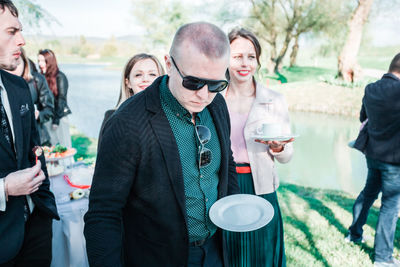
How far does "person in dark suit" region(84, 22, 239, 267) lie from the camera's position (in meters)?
1.11

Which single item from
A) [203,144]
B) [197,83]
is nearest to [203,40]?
[197,83]

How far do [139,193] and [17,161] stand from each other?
95cm


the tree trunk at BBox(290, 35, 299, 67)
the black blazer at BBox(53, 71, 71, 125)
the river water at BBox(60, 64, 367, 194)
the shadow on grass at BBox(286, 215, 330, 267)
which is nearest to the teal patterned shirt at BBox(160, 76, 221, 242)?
the shadow on grass at BBox(286, 215, 330, 267)

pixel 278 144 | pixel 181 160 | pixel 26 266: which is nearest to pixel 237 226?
pixel 181 160

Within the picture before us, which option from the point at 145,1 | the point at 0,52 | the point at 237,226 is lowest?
the point at 237,226

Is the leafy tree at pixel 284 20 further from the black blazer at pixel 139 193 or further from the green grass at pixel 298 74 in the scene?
the black blazer at pixel 139 193

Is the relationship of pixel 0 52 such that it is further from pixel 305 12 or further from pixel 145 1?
pixel 145 1

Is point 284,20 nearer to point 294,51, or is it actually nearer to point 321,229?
point 294,51

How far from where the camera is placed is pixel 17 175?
1.52m

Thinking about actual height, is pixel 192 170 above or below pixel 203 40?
below

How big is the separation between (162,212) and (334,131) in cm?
1225

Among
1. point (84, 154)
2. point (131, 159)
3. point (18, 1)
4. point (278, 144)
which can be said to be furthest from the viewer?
point (84, 154)

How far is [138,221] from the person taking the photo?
1244 mm

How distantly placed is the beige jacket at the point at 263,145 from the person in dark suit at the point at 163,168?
0.99 meters
